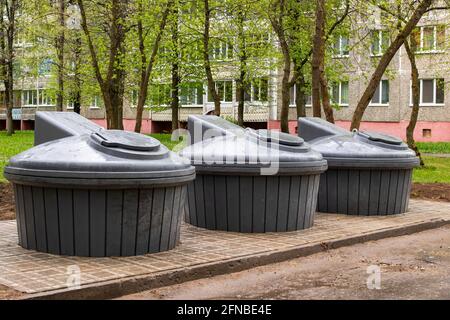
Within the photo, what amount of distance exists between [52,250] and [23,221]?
483 mm

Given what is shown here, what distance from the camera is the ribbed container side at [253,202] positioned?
8242mm

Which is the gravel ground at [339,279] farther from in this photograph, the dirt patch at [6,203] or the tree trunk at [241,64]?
the tree trunk at [241,64]

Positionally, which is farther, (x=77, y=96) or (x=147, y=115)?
(x=147, y=115)

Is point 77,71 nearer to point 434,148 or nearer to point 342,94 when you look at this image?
point 342,94

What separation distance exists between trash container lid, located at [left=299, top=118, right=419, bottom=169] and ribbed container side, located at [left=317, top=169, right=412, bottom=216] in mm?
171

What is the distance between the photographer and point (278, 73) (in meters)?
39.9

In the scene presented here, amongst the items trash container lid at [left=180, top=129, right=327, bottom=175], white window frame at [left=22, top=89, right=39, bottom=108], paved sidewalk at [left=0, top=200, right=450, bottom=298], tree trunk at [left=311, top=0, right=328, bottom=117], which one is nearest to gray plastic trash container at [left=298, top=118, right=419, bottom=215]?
paved sidewalk at [left=0, top=200, right=450, bottom=298]

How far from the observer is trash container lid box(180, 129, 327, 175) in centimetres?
817

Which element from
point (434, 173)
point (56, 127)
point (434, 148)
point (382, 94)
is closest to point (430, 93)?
Result: point (382, 94)

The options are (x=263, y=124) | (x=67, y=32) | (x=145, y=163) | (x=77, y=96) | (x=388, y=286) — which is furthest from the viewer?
(x=263, y=124)

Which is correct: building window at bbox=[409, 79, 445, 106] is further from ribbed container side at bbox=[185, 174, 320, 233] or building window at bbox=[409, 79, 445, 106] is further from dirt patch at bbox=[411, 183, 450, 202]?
ribbed container side at bbox=[185, 174, 320, 233]

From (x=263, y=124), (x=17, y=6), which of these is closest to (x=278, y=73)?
(x=263, y=124)

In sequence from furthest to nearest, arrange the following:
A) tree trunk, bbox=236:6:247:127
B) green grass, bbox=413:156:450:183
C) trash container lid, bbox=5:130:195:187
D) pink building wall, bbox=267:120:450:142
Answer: pink building wall, bbox=267:120:450:142, tree trunk, bbox=236:6:247:127, green grass, bbox=413:156:450:183, trash container lid, bbox=5:130:195:187
